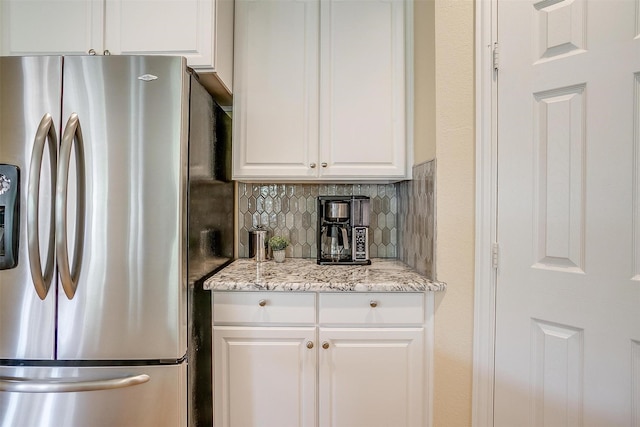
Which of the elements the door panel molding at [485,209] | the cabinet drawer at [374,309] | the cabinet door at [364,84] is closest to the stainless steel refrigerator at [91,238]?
the cabinet drawer at [374,309]

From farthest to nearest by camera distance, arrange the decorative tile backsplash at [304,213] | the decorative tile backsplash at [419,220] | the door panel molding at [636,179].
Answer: the decorative tile backsplash at [304,213]
the decorative tile backsplash at [419,220]
the door panel molding at [636,179]

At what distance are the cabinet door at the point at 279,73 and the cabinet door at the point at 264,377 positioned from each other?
0.81m

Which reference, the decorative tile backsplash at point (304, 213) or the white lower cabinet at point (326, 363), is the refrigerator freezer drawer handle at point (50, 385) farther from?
the decorative tile backsplash at point (304, 213)

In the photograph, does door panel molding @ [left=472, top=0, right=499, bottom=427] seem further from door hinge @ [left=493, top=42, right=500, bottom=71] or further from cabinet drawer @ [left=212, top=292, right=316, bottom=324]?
cabinet drawer @ [left=212, top=292, right=316, bottom=324]

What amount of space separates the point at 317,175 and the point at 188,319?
866 mm

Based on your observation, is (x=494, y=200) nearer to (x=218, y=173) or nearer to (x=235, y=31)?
(x=218, y=173)

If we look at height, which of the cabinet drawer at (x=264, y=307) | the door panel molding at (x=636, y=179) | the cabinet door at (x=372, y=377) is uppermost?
the door panel molding at (x=636, y=179)

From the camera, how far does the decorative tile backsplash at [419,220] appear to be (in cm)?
128

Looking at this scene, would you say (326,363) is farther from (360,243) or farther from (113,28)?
(113,28)

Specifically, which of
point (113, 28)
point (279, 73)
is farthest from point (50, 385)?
point (279, 73)

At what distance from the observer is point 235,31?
152 cm

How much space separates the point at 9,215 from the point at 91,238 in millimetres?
283

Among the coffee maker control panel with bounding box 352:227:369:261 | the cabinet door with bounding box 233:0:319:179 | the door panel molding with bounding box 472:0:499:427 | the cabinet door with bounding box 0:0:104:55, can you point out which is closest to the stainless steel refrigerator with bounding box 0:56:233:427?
the cabinet door with bounding box 0:0:104:55

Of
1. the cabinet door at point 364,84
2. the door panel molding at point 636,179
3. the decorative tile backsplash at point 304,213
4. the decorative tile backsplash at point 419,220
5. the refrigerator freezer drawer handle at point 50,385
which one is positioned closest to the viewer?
the door panel molding at point 636,179
